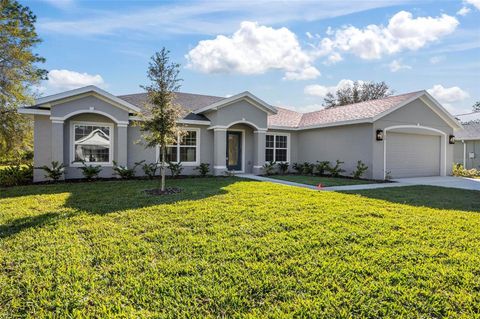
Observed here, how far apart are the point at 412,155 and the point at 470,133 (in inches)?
410

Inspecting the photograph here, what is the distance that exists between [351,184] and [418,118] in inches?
267

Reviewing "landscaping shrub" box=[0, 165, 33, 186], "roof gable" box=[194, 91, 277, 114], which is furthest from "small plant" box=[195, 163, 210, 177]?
"landscaping shrub" box=[0, 165, 33, 186]

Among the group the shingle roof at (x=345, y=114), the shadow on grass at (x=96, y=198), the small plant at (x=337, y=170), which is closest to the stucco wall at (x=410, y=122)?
the shingle roof at (x=345, y=114)

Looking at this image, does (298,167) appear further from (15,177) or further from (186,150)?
(15,177)

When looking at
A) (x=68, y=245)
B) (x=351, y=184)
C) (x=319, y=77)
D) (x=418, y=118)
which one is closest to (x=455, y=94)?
(x=319, y=77)

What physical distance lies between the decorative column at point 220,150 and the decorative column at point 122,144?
4.24 meters

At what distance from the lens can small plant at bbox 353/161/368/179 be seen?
14070mm

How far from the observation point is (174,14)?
11523mm

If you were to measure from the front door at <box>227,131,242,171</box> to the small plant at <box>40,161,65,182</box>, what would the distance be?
787 cm

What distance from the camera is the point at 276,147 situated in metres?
17.6

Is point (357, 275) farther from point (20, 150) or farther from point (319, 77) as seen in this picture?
point (20, 150)

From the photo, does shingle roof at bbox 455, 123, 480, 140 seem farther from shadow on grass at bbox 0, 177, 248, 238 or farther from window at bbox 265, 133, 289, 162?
shadow on grass at bbox 0, 177, 248, 238

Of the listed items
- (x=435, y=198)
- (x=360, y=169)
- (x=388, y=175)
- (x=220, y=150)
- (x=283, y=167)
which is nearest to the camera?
(x=435, y=198)

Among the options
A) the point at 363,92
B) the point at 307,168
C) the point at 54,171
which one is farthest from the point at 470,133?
the point at 54,171
